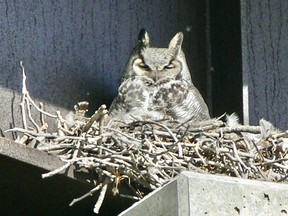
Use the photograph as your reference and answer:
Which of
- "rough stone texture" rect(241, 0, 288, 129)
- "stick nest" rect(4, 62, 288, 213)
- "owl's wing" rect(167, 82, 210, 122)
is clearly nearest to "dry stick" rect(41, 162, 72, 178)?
"stick nest" rect(4, 62, 288, 213)

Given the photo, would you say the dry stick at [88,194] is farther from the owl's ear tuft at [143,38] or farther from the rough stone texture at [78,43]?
the owl's ear tuft at [143,38]

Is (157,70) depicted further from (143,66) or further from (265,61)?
(265,61)

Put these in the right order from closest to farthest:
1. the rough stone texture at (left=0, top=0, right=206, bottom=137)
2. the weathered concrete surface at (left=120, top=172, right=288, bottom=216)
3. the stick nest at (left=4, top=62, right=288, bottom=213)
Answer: the weathered concrete surface at (left=120, top=172, right=288, bottom=216) < the stick nest at (left=4, top=62, right=288, bottom=213) < the rough stone texture at (left=0, top=0, right=206, bottom=137)

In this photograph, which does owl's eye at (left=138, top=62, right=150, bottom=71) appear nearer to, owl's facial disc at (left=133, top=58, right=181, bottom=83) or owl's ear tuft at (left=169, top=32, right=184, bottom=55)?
owl's facial disc at (left=133, top=58, right=181, bottom=83)

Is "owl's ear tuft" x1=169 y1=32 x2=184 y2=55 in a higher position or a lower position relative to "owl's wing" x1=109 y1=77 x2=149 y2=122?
higher

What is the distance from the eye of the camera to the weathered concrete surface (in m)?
2.67

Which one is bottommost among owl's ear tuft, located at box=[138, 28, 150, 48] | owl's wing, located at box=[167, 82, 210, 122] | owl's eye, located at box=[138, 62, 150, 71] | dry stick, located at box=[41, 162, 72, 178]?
owl's wing, located at box=[167, 82, 210, 122]

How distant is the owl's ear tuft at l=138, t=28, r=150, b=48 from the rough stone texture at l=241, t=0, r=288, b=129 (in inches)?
11.8

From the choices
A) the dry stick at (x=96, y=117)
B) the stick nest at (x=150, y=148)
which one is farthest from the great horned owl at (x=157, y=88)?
the dry stick at (x=96, y=117)

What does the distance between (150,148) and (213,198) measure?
666 millimetres

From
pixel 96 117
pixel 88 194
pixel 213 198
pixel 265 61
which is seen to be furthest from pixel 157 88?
pixel 213 198

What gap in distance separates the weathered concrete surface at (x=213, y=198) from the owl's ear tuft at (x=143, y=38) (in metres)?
1.36

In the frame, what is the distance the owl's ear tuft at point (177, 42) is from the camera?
165 inches

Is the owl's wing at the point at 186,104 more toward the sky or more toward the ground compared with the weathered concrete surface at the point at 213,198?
more toward the ground
